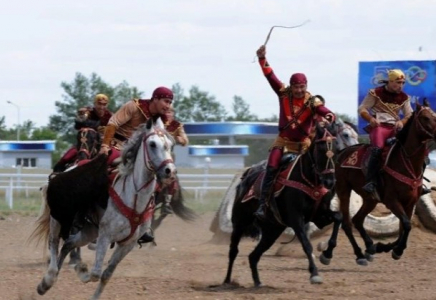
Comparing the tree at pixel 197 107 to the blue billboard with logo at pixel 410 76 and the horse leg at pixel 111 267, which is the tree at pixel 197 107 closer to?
the blue billboard with logo at pixel 410 76

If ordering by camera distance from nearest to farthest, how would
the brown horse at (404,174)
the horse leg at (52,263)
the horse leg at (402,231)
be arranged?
1. the horse leg at (52,263)
2. the horse leg at (402,231)
3. the brown horse at (404,174)

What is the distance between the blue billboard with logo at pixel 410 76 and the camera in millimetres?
30359

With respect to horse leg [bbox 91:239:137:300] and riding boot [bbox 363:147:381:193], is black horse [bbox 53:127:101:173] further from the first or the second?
horse leg [bbox 91:239:137:300]

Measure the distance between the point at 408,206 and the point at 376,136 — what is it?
112 centimetres

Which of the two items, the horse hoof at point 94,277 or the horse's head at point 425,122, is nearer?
the horse hoof at point 94,277

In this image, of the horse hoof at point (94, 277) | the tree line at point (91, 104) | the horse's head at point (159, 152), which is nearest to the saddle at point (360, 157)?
the horse's head at point (159, 152)

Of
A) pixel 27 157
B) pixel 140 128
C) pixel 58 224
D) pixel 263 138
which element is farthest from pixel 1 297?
pixel 263 138

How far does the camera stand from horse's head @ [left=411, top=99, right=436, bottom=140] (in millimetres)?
14016

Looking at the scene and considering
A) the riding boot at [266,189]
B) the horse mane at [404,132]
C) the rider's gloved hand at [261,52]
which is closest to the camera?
the riding boot at [266,189]

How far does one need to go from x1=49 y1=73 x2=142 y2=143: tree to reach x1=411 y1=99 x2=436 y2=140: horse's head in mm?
61445

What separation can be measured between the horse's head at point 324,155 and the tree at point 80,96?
6338 centimetres

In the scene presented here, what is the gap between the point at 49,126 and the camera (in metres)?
82.4

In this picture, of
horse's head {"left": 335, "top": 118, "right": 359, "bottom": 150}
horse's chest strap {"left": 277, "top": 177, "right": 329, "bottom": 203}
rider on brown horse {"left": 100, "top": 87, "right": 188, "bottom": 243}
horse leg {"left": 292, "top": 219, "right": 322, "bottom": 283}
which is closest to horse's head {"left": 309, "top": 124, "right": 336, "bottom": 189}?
horse's chest strap {"left": 277, "top": 177, "right": 329, "bottom": 203}

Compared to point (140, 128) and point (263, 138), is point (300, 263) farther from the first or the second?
point (263, 138)
